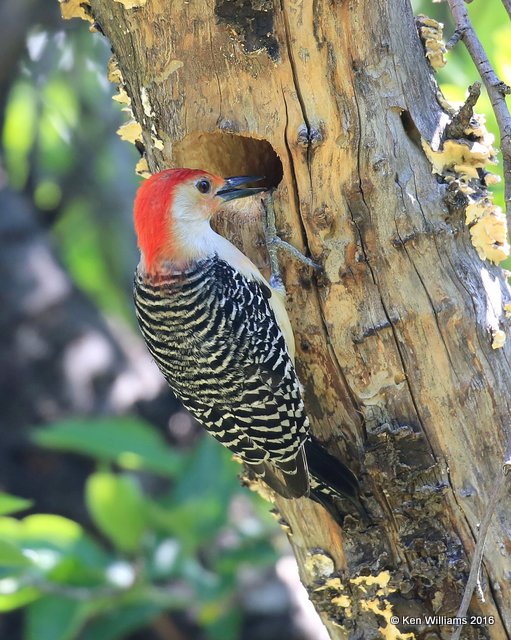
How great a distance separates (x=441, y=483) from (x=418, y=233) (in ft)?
2.81

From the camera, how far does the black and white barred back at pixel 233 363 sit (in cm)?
328

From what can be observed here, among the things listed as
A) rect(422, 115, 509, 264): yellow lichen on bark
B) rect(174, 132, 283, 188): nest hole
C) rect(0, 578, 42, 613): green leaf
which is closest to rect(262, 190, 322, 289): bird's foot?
rect(174, 132, 283, 188): nest hole

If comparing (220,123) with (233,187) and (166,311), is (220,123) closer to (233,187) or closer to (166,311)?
(233,187)

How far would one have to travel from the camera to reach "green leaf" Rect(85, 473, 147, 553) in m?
→ 4.41

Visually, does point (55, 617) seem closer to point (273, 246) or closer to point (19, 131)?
point (273, 246)

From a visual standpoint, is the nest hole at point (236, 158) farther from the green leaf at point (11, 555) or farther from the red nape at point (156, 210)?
the green leaf at point (11, 555)

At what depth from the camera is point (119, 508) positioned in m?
4.44

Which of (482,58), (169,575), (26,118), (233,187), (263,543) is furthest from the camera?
(26,118)

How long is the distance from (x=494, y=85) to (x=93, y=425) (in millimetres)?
2671

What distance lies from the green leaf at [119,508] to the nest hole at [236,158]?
4.99 feet

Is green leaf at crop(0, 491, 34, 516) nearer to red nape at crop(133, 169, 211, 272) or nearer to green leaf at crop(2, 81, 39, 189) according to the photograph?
red nape at crop(133, 169, 211, 272)

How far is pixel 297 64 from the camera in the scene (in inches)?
127

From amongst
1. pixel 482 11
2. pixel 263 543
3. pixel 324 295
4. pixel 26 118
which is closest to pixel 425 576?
pixel 324 295

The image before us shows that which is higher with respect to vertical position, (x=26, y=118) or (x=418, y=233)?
(x=26, y=118)
